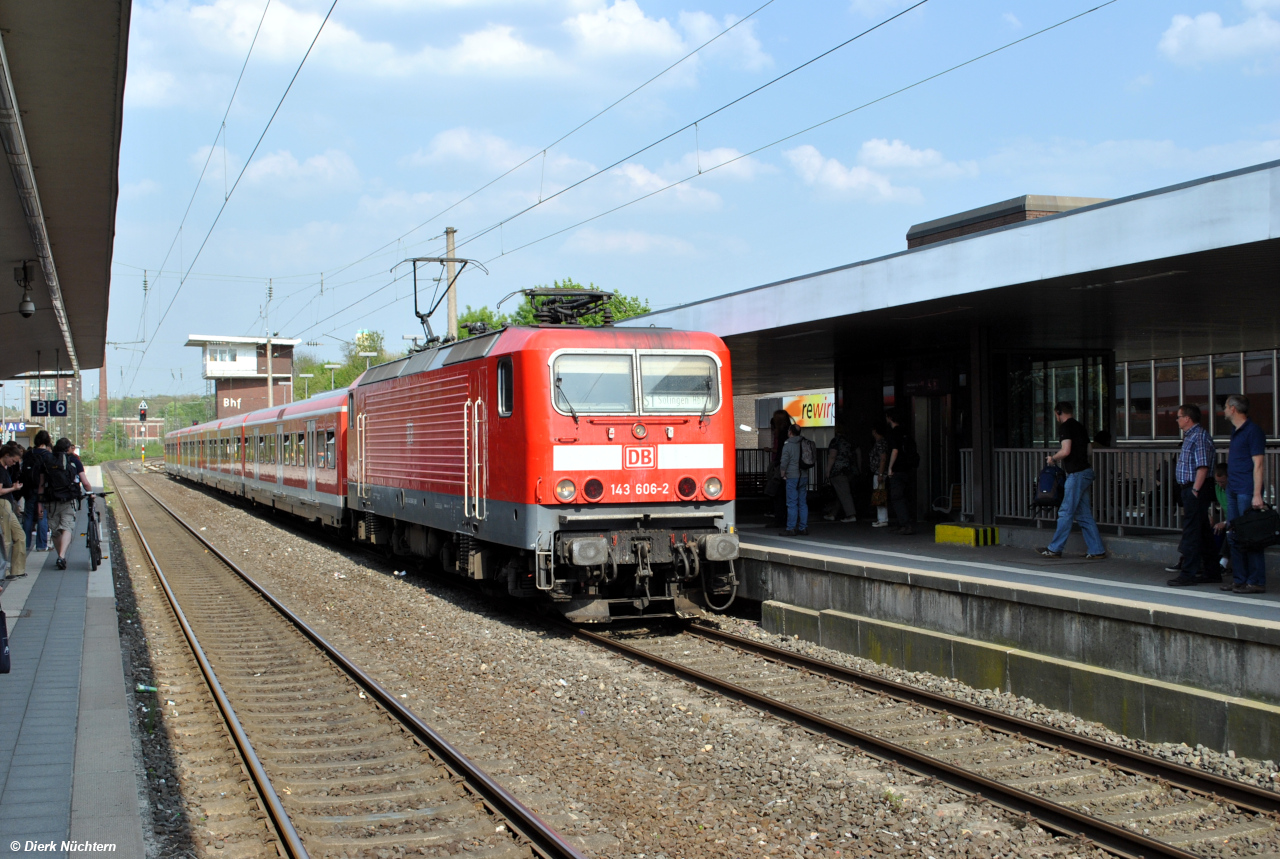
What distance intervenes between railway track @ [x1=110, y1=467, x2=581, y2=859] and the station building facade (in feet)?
22.4

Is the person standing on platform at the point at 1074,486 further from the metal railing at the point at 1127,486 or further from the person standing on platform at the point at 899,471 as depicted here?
the person standing on platform at the point at 899,471

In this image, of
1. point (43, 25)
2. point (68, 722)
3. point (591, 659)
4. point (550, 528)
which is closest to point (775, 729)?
point (591, 659)

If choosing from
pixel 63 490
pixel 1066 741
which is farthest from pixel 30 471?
pixel 1066 741

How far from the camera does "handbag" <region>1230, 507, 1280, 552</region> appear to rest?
813 centimetres

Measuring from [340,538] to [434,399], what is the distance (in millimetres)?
9666

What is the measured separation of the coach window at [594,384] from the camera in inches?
397

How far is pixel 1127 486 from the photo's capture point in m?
11.3

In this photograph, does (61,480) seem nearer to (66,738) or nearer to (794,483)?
(66,738)

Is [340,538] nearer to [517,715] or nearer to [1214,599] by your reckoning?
[517,715]

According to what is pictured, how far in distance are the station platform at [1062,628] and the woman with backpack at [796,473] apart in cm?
191

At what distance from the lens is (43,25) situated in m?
7.16

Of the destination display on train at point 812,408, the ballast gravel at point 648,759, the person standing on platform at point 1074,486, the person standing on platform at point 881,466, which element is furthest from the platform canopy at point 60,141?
the destination display on train at point 812,408

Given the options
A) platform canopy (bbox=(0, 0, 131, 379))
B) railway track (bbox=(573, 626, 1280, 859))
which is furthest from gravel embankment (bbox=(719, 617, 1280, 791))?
platform canopy (bbox=(0, 0, 131, 379))

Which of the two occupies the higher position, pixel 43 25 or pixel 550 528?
pixel 43 25
